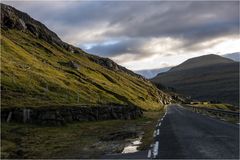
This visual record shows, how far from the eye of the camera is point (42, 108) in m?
34.3

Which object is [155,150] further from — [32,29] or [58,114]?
[32,29]

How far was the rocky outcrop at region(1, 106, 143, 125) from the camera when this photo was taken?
3224 centimetres

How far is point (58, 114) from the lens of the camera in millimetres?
34500

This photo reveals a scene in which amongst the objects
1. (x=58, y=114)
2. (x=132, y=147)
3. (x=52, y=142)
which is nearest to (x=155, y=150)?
(x=132, y=147)

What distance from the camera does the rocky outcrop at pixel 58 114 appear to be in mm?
32237

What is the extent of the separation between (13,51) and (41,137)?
82703 mm

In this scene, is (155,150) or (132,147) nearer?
(155,150)

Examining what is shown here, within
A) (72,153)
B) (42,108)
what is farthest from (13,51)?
(72,153)

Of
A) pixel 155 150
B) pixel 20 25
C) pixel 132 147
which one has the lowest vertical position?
pixel 132 147

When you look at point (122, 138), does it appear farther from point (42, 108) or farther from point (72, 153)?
point (42, 108)

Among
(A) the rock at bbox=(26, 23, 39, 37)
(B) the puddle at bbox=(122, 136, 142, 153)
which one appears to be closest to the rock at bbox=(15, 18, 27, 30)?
(A) the rock at bbox=(26, 23, 39, 37)

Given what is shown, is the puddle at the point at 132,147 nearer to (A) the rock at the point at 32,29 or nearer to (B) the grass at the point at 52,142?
(B) the grass at the point at 52,142

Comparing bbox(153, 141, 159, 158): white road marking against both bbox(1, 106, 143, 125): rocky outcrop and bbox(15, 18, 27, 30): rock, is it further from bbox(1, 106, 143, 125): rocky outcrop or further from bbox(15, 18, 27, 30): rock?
bbox(15, 18, 27, 30): rock

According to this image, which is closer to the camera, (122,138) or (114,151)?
(114,151)
